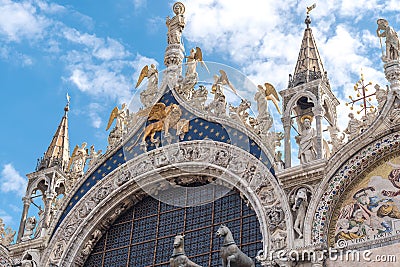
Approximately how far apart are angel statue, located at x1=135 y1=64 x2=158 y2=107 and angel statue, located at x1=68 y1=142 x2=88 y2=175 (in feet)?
6.71

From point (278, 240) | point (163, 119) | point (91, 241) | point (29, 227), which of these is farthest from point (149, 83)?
point (278, 240)

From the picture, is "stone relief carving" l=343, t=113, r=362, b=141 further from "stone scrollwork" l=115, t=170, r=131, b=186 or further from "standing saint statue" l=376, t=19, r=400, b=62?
"stone scrollwork" l=115, t=170, r=131, b=186

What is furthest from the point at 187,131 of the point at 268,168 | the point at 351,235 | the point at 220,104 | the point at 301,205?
the point at 351,235

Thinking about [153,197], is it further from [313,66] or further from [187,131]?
[313,66]

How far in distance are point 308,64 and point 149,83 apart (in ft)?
15.8

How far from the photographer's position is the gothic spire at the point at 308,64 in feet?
58.3

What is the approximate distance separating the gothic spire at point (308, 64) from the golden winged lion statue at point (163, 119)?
3028 millimetres

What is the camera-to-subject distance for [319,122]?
17.0m

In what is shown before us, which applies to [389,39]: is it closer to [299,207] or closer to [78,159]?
[299,207]

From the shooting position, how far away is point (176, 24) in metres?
22.0

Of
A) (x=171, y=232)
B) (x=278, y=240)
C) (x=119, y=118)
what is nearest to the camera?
(x=278, y=240)

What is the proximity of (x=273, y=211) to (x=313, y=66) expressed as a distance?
11.9 ft

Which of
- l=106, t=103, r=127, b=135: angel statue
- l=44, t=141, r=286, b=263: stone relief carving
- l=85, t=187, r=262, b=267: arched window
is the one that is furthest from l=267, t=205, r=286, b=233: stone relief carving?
l=106, t=103, r=127, b=135: angel statue

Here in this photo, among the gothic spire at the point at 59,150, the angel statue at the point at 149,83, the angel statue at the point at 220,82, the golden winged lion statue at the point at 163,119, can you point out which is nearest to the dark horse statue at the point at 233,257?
the golden winged lion statue at the point at 163,119
